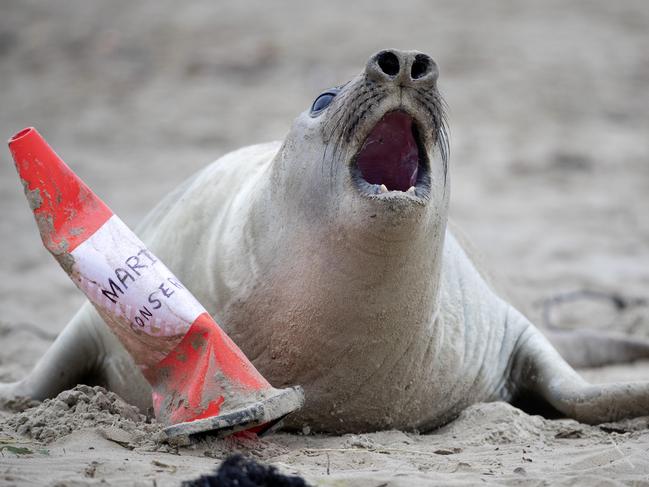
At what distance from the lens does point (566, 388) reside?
404 cm

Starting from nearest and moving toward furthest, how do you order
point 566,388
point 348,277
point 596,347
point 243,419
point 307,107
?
point 243,419, point 348,277, point 566,388, point 596,347, point 307,107

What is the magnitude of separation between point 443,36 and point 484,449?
9.71 meters

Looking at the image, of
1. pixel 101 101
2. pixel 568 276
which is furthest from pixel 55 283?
pixel 101 101

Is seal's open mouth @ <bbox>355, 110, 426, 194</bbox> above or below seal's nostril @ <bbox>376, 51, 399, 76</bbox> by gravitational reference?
below

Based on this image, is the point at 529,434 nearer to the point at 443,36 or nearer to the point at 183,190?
the point at 183,190

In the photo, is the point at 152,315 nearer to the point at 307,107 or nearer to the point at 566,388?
the point at 566,388

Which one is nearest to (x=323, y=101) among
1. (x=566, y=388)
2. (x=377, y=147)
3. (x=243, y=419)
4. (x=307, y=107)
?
(x=377, y=147)

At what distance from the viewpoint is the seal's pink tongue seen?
10.7 feet

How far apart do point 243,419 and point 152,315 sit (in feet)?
1.40

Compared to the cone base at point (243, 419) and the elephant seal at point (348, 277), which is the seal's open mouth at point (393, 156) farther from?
the cone base at point (243, 419)

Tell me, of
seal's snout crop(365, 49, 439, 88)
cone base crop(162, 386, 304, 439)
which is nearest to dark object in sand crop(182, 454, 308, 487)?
cone base crop(162, 386, 304, 439)

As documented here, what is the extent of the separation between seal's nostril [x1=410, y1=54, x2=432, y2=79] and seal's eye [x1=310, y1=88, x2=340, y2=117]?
0.37 m

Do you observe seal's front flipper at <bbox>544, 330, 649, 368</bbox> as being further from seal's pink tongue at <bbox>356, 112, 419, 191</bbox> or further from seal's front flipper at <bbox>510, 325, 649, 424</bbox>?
seal's pink tongue at <bbox>356, 112, 419, 191</bbox>

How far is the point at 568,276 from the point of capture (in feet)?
23.3
